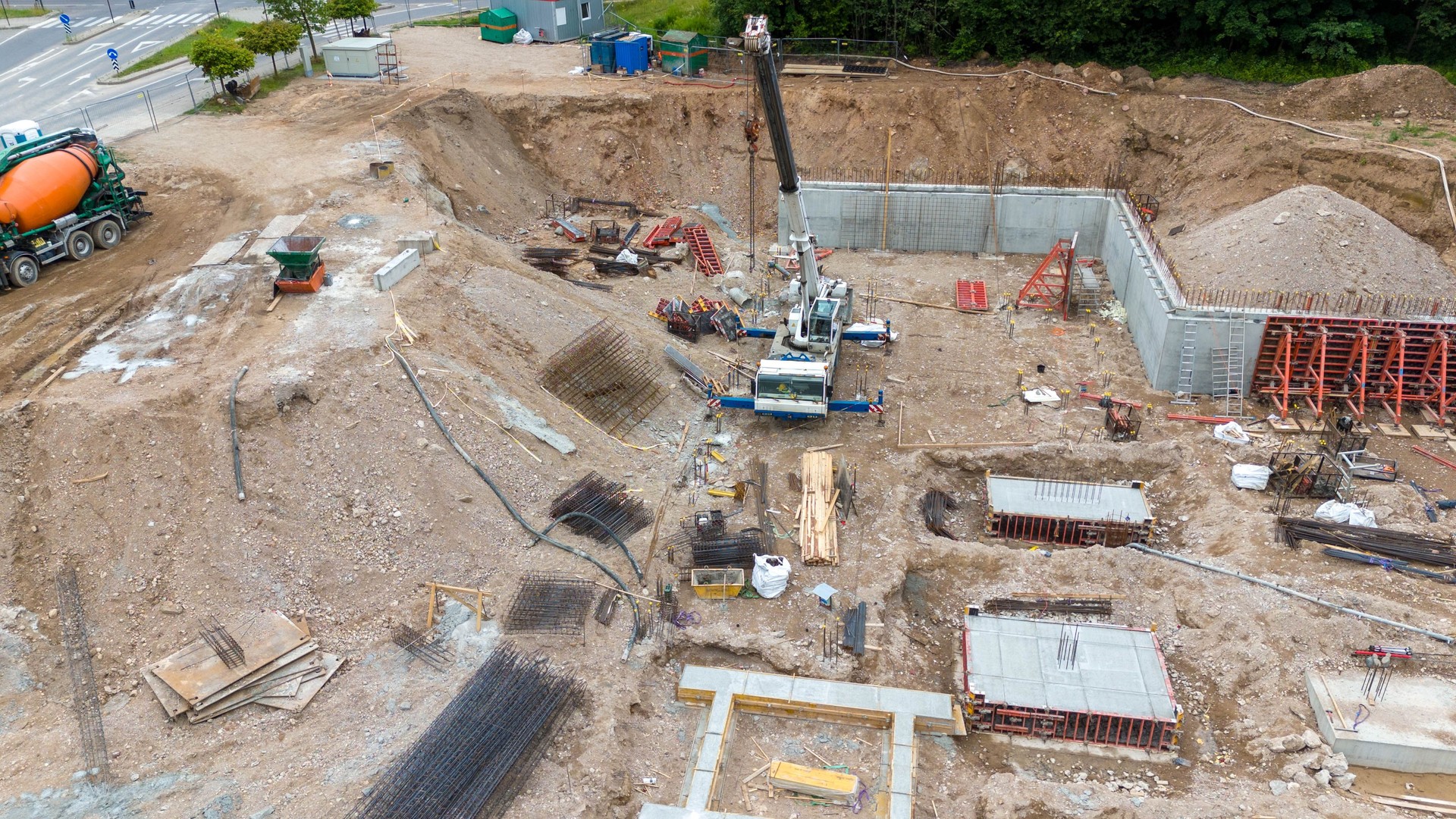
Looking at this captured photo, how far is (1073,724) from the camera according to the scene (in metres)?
16.1

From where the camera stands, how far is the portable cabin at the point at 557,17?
44.2 m

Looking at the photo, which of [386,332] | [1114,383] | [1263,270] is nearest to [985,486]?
[1114,383]

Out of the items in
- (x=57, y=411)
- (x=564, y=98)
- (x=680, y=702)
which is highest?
(x=564, y=98)

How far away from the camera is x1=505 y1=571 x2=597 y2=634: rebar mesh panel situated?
1702cm

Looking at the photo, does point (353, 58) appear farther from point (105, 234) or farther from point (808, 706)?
point (808, 706)

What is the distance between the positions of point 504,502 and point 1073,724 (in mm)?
11508

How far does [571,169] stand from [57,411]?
851 inches

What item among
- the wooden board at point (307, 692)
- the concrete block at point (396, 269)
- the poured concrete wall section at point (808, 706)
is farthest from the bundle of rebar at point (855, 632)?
the concrete block at point (396, 269)

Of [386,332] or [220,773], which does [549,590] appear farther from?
[386,332]

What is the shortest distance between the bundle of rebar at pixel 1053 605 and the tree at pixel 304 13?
36.2 m

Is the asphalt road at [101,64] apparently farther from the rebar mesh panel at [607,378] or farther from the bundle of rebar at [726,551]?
the bundle of rebar at [726,551]

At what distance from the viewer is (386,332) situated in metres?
21.9

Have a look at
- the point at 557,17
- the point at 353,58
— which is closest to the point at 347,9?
the point at 353,58

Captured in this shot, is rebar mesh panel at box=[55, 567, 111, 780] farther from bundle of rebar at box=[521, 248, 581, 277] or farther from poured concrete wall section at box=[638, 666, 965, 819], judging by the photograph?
bundle of rebar at box=[521, 248, 581, 277]
